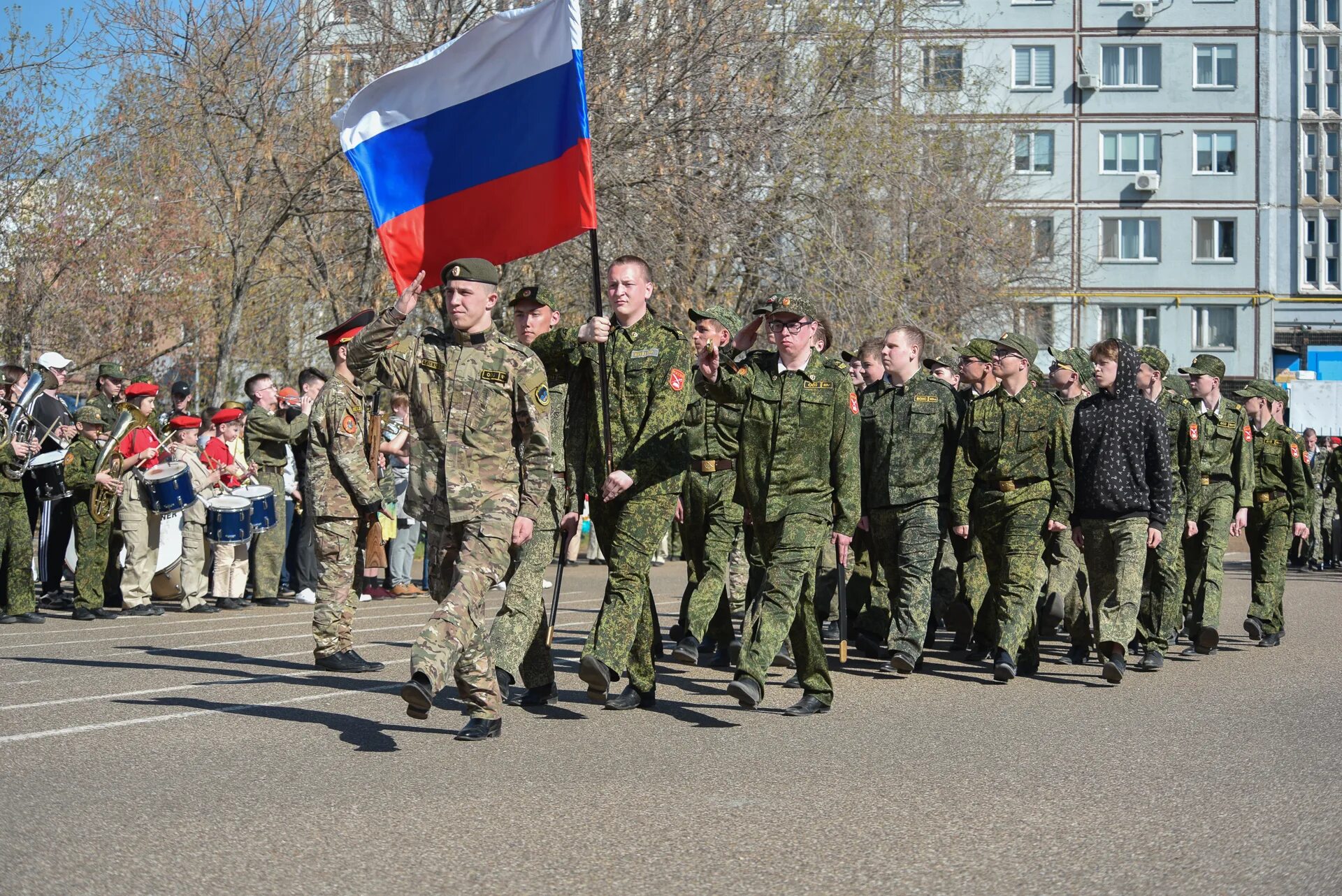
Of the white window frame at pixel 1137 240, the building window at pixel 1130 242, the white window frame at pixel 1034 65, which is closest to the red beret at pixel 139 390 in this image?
the white window frame at pixel 1034 65

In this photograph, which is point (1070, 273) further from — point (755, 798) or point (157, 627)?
point (755, 798)

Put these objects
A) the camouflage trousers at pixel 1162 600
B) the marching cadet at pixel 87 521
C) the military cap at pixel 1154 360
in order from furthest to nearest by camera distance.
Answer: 1. the marching cadet at pixel 87 521
2. the military cap at pixel 1154 360
3. the camouflage trousers at pixel 1162 600

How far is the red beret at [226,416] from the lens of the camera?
16.5 m

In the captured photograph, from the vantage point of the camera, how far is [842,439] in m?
8.80

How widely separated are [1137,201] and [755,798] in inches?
2169

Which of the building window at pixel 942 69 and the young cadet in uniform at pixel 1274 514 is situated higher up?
the building window at pixel 942 69

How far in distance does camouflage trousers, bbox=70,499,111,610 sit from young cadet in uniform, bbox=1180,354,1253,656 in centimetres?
912

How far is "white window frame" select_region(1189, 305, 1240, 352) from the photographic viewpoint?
5866 centimetres

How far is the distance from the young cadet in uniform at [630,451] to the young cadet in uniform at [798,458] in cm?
31

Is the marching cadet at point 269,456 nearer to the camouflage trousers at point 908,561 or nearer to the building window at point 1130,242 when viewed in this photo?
the camouflage trousers at point 908,561

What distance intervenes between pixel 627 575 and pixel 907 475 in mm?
3039

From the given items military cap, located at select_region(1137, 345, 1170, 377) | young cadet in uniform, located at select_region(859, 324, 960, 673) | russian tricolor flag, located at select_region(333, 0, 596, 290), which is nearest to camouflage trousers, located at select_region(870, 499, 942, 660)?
young cadet in uniform, located at select_region(859, 324, 960, 673)

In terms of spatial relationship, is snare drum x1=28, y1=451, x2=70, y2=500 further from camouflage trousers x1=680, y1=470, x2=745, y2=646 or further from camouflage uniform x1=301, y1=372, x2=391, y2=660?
camouflage trousers x1=680, y1=470, x2=745, y2=646

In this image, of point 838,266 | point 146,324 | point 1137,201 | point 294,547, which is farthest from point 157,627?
point 1137,201
